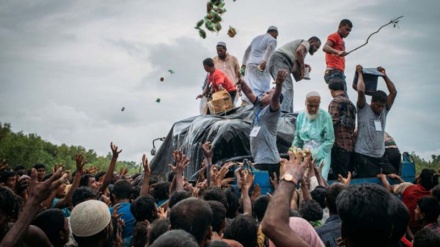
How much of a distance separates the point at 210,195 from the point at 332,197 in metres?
1.12

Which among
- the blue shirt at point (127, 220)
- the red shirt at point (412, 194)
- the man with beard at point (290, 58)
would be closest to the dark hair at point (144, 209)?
the blue shirt at point (127, 220)

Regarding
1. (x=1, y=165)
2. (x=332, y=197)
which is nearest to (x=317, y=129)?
(x=332, y=197)

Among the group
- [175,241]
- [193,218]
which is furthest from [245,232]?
[175,241]

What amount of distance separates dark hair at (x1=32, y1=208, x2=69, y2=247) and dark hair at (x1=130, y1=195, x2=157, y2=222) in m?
1.02

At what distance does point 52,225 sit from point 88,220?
0.56 meters

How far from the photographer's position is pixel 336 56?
961 cm

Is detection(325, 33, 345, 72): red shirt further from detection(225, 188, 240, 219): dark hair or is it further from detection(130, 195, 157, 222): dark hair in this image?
detection(130, 195, 157, 222): dark hair

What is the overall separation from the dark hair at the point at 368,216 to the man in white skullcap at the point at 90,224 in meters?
1.83

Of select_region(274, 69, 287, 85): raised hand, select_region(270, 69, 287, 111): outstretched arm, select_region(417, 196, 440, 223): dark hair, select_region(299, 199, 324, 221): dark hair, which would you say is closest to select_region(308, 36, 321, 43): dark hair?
select_region(270, 69, 287, 111): outstretched arm

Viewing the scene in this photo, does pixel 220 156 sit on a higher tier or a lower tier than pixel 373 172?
higher

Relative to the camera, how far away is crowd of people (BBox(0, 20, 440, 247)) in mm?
2389

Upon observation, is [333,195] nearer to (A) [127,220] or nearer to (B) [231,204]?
(B) [231,204]

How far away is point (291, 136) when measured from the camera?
30.3ft

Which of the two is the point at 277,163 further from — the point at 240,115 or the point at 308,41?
the point at 308,41
